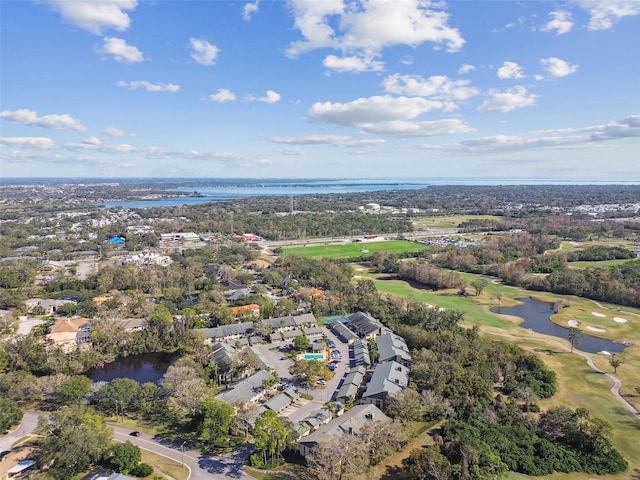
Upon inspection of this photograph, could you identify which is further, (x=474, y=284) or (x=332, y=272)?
(x=332, y=272)

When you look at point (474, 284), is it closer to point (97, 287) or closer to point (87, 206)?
point (97, 287)

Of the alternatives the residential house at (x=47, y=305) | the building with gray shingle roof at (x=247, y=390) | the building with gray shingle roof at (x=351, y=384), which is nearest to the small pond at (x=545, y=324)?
the building with gray shingle roof at (x=351, y=384)

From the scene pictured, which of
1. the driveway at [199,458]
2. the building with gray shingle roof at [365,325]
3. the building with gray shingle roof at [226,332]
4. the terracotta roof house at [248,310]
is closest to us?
the driveway at [199,458]

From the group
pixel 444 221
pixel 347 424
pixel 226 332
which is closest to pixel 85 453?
pixel 347 424

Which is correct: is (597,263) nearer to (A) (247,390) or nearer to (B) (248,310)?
(B) (248,310)

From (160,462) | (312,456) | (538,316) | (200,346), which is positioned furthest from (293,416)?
(538,316)

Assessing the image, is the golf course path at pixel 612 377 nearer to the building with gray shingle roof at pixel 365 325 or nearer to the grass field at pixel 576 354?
the grass field at pixel 576 354
